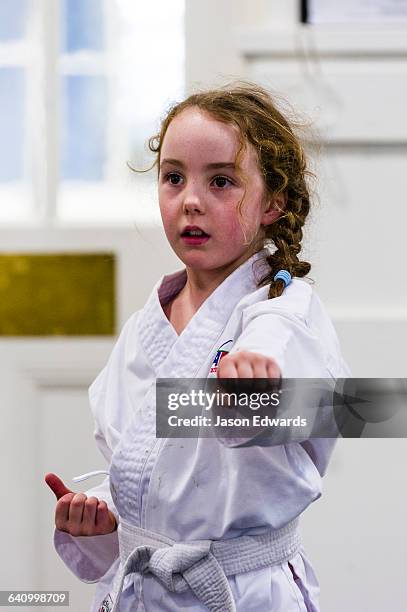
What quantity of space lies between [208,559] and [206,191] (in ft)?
0.81

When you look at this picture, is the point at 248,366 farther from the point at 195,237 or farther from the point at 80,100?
the point at 80,100

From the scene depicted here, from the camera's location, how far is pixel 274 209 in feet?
2.19

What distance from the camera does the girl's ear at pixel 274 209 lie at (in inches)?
26.0

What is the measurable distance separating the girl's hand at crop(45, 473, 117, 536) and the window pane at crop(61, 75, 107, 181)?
0.54m

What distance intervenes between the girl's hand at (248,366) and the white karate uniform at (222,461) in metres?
0.03

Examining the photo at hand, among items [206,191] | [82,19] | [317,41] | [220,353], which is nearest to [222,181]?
[206,191]

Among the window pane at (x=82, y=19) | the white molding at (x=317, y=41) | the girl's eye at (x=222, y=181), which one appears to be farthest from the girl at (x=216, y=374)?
the window pane at (x=82, y=19)

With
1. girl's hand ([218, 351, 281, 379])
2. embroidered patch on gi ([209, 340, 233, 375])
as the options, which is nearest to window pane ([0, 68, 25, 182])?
embroidered patch on gi ([209, 340, 233, 375])

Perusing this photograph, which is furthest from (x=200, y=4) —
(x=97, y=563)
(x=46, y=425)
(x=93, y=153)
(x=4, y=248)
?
(x=97, y=563)

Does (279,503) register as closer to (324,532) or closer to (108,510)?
(108,510)

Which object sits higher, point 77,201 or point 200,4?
point 200,4

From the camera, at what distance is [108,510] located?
2.29ft

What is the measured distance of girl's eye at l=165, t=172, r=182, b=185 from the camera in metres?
0.65

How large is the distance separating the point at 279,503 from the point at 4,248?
625mm
